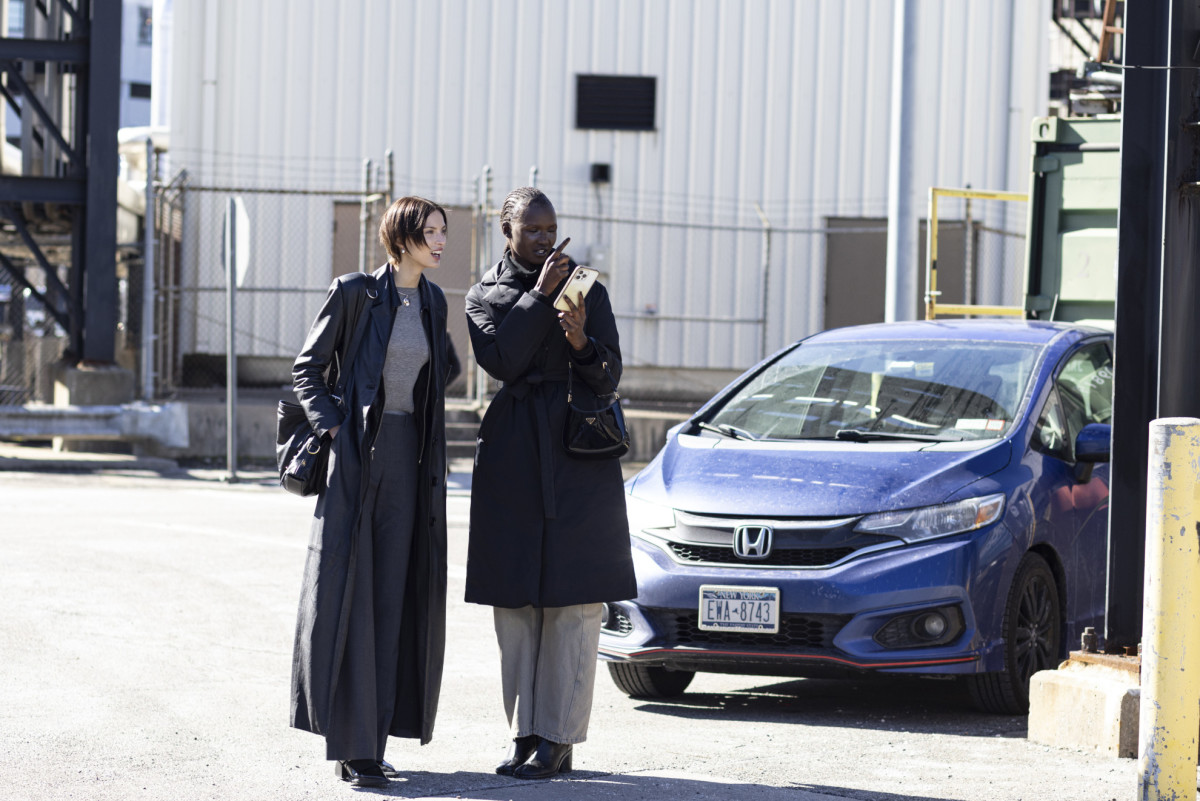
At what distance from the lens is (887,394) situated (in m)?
7.03

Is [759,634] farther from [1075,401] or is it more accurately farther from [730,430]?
[1075,401]

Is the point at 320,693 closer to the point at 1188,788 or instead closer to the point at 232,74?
the point at 1188,788

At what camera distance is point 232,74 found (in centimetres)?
2059

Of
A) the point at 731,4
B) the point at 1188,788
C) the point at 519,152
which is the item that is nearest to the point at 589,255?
the point at 519,152

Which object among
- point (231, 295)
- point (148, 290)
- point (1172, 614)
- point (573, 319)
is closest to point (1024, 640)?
point (1172, 614)

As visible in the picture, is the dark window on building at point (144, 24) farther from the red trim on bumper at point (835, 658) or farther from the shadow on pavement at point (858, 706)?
the red trim on bumper at point (835, 658)

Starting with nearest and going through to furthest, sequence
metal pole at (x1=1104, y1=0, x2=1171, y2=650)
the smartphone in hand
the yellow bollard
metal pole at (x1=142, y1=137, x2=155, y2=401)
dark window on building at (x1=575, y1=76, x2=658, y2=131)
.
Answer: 1. the yellow bollard
2. the smartphone in hand
3. metal pole at (x1=1104, y1=0, x2=1171, y2=650)
4. metal pole at (x1=142, y1=137, x2=155, y2=401)
5. dark window on building at (x1=575, y1=76, x2=658, y2=131)

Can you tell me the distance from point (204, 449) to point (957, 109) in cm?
1049

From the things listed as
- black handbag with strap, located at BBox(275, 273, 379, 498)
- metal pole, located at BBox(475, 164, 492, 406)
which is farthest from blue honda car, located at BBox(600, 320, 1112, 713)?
metal pole, located at BBox(475, 164, 492, 406)

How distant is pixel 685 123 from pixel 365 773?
17.0 meters

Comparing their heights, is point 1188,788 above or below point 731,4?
below

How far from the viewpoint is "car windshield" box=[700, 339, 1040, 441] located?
22.2ft

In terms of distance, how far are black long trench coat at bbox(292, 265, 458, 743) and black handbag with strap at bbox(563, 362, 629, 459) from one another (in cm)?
39

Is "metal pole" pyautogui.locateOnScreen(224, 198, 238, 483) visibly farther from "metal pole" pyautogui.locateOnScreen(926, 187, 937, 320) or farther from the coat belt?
Result: the coat belt
